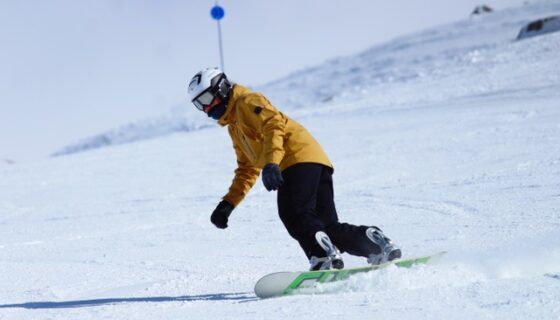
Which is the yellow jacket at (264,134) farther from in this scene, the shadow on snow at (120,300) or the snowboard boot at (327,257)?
the shadow on snow at (120,300)

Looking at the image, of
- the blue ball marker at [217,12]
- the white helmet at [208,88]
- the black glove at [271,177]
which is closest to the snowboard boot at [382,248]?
the black glove at [271,177]

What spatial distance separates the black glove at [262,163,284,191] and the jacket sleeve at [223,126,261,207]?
0.75m

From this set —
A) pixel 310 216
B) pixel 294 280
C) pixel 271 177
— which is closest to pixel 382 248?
pixel 310 216

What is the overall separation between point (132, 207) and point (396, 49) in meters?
24.8

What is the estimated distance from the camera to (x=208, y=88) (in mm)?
4254

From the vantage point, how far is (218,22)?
61.6 feet

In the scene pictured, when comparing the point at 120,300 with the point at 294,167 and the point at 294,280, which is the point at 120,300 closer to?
the point at 294,280

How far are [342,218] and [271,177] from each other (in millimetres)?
3198

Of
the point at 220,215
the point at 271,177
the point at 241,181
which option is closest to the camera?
the point at 271,177

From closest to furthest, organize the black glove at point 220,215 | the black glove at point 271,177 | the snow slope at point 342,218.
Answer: the snow slope at point 342,218, the black glove at point 271,177, the black glove at point 220,215

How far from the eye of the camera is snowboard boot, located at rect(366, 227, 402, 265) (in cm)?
416

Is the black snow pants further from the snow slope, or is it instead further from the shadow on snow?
the shadow on snow

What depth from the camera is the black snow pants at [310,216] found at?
162 inches

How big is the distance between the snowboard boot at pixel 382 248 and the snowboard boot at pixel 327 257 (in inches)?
10.1
